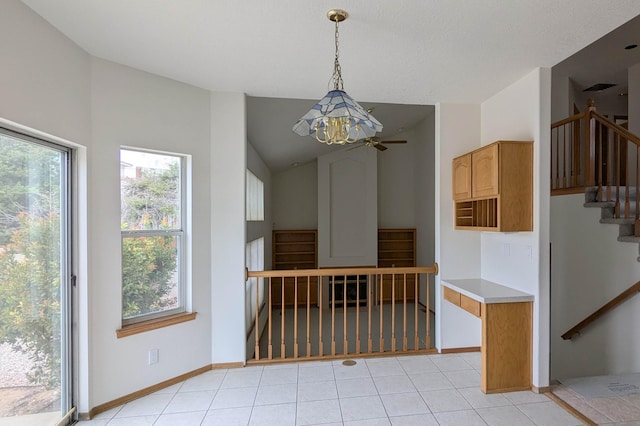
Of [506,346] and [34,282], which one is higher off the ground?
[34,282]

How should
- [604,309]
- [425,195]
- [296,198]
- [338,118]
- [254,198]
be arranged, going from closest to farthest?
[338,118]
[604,309]
[254,198]
[425,195]
[296,198]

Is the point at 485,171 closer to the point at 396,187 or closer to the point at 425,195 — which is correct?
the point at 425,195

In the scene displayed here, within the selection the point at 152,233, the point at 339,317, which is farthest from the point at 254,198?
the point at 339,317

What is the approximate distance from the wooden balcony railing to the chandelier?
1.74 meters

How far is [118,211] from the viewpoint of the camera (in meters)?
2.64

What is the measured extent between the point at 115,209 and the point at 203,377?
1.71 m

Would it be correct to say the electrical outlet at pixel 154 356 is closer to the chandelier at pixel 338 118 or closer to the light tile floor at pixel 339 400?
the light tile floor at pixel 339 400

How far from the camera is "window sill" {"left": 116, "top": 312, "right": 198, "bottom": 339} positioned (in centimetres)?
263

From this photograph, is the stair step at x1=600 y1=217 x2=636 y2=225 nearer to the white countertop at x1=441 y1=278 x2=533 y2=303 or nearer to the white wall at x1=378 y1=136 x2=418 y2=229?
the white countertop at x1=441 y1=278 x2=533 y2=303

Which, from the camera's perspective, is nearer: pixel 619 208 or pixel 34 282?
pixel 34 282

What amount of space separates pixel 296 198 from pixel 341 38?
565 cm

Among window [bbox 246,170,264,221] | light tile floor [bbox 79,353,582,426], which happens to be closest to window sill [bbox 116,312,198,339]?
light tile floor [bbox 79,353,582,426]

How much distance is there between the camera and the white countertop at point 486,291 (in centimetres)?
280

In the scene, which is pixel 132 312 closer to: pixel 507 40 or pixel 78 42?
pixel 78 42
